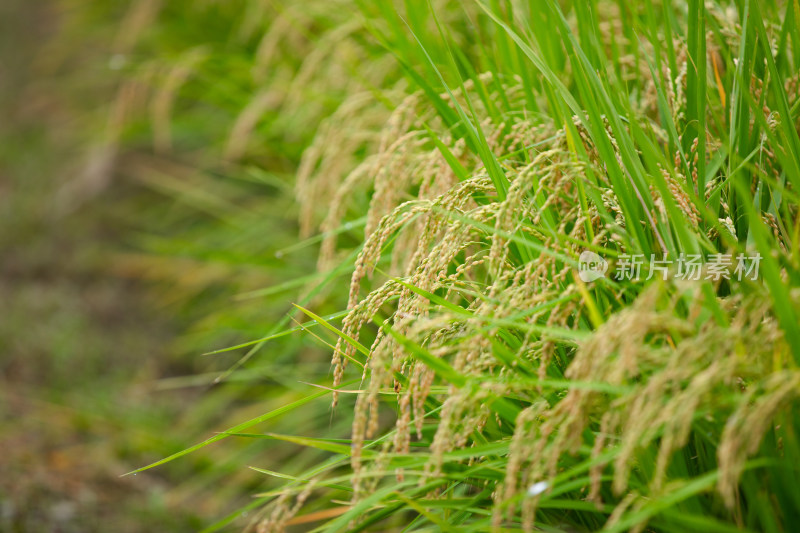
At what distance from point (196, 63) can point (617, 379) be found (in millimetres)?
2228

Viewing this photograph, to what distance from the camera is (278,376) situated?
2.29 meters

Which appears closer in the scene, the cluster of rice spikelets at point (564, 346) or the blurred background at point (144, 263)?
the cluster of rice spikelets at point (564, 346)

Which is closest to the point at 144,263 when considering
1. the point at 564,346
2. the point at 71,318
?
the point at 71,318

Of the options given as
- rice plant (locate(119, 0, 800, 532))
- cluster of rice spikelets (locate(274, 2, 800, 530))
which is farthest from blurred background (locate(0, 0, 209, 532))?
cluster of rice spikelets (locate(274, 2, 800, 530))

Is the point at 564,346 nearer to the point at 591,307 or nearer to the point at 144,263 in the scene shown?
the point at 591,307

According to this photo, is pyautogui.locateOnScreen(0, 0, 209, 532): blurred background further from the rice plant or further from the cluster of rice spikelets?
the cluster of rice spikelets

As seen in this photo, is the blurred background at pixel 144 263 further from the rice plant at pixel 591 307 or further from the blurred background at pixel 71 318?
the rice plant at pixel 591 307

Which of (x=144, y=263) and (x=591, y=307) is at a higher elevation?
(x=591, y=307)

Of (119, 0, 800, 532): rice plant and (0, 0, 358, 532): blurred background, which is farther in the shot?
(0, 0, 358, 532): blurred background

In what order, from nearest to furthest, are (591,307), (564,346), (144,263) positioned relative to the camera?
(591,307)
(564,346)
(144,263)

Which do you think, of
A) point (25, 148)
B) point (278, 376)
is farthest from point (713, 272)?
point (25, 148)

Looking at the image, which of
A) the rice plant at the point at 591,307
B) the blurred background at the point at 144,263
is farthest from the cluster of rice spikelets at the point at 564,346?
the blurred background at the point at 144,263

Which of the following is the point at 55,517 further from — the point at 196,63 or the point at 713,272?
the point at 713,272

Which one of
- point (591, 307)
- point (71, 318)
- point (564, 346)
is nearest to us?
point (591, 307)
